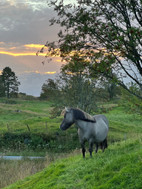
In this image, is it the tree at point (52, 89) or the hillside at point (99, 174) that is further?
the tree at point (52, 89)

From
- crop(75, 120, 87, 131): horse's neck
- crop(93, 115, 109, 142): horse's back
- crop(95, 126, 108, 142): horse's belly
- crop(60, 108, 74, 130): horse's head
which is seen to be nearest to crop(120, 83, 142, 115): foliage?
crop(93, 115, 109, 142): horse's back

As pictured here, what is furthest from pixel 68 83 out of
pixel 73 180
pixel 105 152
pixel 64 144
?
pixel 73 180

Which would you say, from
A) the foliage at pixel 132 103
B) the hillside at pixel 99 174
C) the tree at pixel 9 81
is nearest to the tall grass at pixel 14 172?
the hillside at pixel 99 174

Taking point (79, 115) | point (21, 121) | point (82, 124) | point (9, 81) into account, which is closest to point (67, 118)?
point (79, 115)

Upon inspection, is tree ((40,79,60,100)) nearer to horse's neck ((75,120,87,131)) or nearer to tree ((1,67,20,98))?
horse's neck ((75,120,87,131))

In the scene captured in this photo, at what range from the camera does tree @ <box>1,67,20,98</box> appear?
80500 mm

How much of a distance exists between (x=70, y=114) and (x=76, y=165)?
2.32 m

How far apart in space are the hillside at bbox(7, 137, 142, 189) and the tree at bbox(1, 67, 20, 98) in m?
72.4

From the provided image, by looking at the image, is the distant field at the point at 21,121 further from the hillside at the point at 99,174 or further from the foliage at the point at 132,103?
the hillside at the point at 99,174

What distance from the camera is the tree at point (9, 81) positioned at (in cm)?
8050

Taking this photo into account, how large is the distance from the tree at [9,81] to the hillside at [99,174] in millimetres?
72440

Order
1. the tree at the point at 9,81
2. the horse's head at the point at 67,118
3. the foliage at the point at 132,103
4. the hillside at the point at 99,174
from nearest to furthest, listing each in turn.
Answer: the hillside at the point at 99,174
the horse's head at the point at 67,118
the foliage at the point at 132,103
the tree at the point at 9,81

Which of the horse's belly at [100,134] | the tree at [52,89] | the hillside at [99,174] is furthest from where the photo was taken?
the tree at [52,89]

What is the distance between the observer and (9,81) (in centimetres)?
8119
